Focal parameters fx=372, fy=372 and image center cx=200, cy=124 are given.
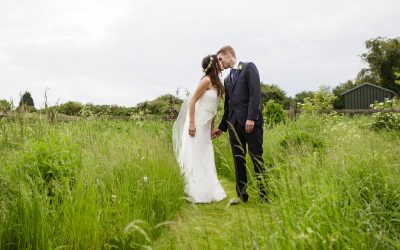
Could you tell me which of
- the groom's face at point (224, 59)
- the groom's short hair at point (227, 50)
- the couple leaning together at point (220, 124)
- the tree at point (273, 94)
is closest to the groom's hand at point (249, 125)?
the couple leaning together at point (220, 124)

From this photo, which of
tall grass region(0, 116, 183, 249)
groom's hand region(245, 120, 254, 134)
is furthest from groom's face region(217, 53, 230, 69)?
tall grass region(0, 116, 183, 249)

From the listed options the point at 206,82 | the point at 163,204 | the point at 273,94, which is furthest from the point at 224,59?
the point at 273,94

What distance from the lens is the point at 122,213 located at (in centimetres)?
310

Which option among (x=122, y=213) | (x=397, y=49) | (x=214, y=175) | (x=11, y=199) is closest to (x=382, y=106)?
(x=214, y=175)

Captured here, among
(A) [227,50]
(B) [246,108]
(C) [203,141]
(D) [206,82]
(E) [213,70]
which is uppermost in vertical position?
(A) [227,50]

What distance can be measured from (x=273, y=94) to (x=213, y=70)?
2722 centimetres

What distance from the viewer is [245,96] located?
15.8ft

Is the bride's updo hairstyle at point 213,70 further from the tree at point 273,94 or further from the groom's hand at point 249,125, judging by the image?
the tree at point 273,94

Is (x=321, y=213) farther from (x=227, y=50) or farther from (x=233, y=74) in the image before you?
(x=227, y=50)

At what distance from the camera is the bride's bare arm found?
536 centimetres

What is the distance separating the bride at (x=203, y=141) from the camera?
5.34m

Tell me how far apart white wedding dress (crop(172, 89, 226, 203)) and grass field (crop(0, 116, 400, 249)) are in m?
0.39

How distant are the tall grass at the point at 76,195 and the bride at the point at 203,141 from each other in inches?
18.3

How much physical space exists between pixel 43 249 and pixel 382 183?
102 inches
